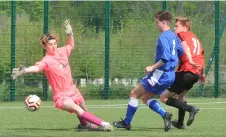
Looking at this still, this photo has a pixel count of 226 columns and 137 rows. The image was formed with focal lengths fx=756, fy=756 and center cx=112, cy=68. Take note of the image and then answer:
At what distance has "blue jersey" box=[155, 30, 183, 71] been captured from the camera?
10164 mm

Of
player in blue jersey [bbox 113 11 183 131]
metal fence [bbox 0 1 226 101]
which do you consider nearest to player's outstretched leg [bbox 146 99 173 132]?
player in blue jersey [bbox 113 11 183 131]

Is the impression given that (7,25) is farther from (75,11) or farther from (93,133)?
(93,133)

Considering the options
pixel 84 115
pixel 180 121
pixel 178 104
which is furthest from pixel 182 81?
pixel 84 115

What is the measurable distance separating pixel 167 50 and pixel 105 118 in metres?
3.23

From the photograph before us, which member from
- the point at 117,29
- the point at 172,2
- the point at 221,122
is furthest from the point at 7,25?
the point at 221,122

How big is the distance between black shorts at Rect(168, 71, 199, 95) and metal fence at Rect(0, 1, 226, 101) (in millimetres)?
9394

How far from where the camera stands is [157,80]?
1033 cm

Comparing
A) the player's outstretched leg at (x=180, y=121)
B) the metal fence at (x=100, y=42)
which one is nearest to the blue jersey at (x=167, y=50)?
the player's outstretched leg at (x=180, y=121)

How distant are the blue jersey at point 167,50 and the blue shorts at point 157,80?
81 millimetres

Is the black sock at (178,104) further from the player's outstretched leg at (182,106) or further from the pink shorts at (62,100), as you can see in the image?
the pink shorts at (62,100)

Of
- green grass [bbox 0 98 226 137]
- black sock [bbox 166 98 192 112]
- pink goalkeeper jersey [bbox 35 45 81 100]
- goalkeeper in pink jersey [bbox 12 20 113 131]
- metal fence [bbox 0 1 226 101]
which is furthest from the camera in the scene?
metal fence [bbox 0 1 226 101]

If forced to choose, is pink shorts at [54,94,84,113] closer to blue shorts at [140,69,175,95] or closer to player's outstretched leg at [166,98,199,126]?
blue shorts at [140,69,175,95]

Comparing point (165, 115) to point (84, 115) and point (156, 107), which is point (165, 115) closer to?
point (156, 107)

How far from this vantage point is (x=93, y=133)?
392 inches
